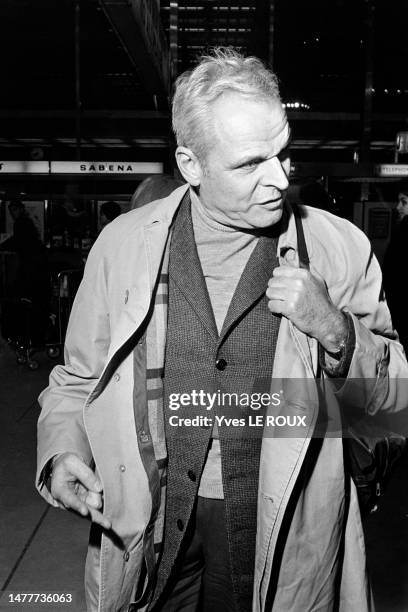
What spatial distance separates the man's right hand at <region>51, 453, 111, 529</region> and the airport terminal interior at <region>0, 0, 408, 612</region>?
5.59 m

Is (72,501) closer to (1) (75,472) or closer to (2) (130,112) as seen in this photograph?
(1) (75,472)

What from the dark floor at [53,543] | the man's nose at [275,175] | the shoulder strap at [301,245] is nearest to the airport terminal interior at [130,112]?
the dark floor at [53,543]

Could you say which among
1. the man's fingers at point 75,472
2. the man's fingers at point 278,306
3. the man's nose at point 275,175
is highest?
the man's nose at point 275,175

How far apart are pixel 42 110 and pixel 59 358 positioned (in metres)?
5.64

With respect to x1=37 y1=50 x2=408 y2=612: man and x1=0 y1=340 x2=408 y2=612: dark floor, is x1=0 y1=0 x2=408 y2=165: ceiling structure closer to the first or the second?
x1=0 y1=340 x2=408 y2=612: dark floor

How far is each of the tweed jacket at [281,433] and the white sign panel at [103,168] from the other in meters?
8.27

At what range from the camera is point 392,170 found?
31.9ft

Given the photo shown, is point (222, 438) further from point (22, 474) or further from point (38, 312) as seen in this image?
point (38, 312)

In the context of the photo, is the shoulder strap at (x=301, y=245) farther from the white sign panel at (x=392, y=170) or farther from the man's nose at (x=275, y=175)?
the white sign panel at (x=392, y=170)

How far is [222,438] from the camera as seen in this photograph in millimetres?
1507

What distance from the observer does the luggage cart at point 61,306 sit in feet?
25.8

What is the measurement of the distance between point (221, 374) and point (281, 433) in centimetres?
19

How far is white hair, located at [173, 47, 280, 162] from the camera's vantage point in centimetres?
142

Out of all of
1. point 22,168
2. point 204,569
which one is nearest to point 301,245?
point 204,569
